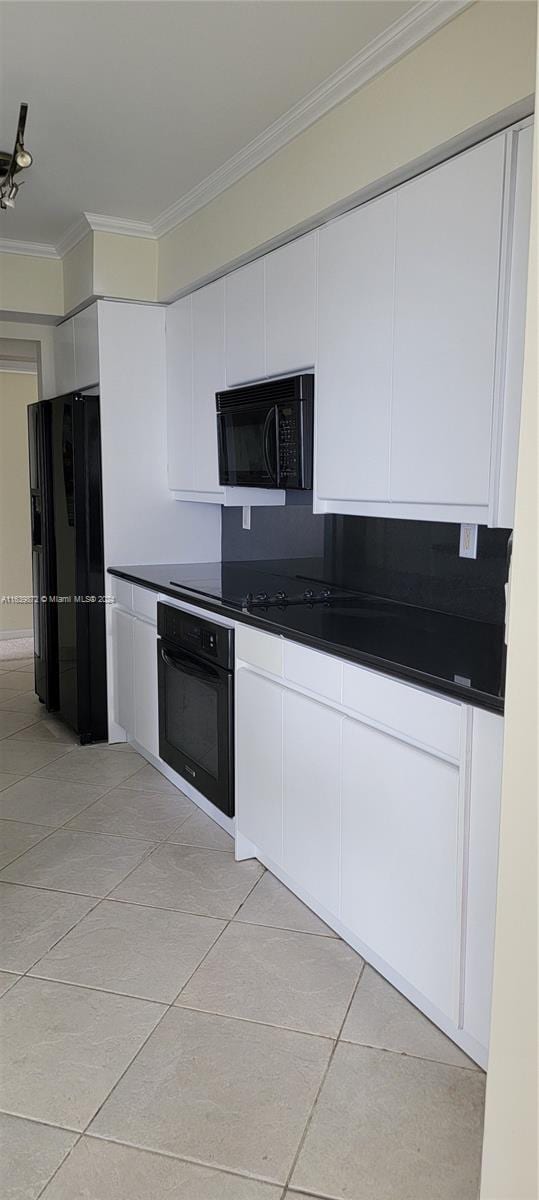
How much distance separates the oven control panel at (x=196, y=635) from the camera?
296cm

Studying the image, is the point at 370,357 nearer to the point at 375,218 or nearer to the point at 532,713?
the point at 375,218

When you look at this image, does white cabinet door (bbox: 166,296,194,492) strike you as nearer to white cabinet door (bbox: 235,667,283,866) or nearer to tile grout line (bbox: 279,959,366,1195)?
white cabinet door (bbox: 235,667,283,866)

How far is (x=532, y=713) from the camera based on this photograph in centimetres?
106

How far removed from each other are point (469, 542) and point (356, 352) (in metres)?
0.67

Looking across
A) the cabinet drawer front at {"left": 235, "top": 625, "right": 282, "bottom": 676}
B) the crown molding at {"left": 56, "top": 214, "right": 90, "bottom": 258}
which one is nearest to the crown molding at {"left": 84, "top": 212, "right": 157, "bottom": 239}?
the crown molding at {"left": 56, "top": 214, "right": 90, "bottom": 258}

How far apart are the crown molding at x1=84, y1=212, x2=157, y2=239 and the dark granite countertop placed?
163 cm

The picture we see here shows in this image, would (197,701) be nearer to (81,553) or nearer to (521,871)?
(81,553)

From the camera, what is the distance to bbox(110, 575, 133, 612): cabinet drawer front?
3.99 m

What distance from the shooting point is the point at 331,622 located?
2646 millimetres

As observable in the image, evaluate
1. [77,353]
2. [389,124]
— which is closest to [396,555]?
[389,124]

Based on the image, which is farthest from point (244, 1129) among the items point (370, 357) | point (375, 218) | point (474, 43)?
point (474, 43)

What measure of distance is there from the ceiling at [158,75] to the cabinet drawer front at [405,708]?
66.1 inches

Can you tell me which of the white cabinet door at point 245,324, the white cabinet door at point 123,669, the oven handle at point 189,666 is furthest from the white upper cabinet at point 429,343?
the white cabinet door at point 123,669

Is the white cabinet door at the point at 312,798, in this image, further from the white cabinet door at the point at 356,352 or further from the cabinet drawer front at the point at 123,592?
the cabinet drawer front at the point at 123,592
